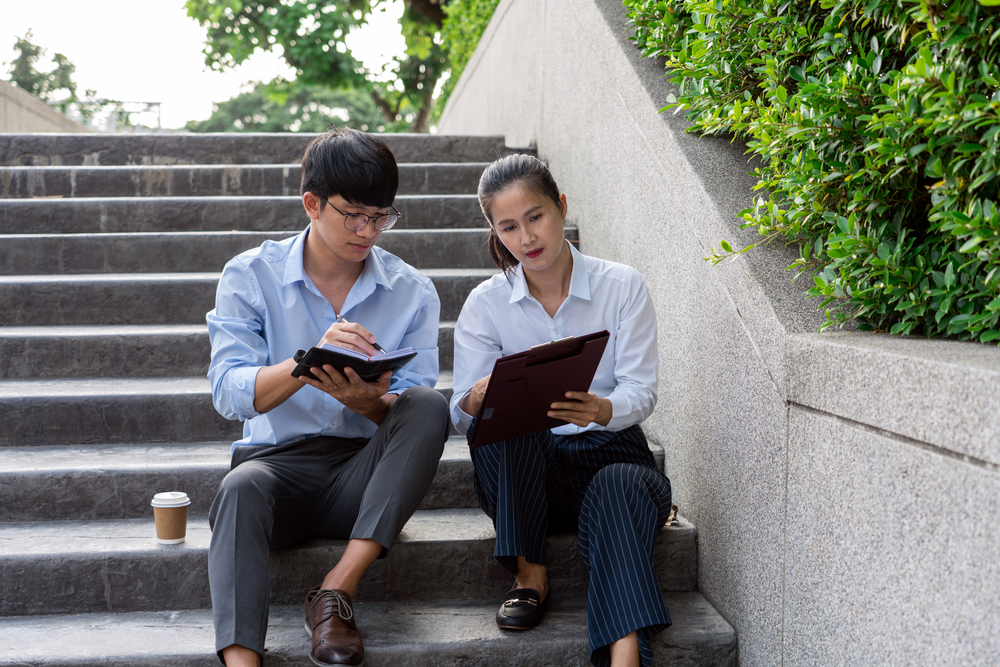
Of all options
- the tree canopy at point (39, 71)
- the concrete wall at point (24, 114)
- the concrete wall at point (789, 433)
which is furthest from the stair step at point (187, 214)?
the tree canopy at point (39, 71)

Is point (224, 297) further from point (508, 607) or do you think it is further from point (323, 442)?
point (508, 607)

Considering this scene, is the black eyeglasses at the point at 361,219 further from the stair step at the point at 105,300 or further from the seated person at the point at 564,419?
the stair step at the point at 105,300

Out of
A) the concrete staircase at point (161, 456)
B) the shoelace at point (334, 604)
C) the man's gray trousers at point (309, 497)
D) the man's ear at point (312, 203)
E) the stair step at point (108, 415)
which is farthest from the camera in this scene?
the stair step at point (108, 415)

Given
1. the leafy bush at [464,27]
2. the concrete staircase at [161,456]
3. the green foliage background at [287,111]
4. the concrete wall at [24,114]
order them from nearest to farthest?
1. the concrete staircase at [161,456]
2. the concrete wall at [24,114]
3. the leafy bush at [464,27]
4. the green foliage background at [287,111]

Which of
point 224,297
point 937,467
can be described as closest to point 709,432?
point 937,467

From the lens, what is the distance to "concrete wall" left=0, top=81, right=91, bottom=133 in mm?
7565

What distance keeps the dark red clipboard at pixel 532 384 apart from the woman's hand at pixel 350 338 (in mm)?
342

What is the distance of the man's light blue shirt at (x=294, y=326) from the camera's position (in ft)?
7.05

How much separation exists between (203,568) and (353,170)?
1.24 m

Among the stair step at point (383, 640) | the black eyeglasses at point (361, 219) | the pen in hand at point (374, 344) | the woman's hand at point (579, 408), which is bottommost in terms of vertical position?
the stair step at point (383, 640)

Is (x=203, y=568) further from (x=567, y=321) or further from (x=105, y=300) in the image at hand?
(x=105, y=300)

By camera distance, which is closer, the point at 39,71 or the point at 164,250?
the point at 164,250

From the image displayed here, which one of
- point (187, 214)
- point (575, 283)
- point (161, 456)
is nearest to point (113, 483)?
point (161, 456)

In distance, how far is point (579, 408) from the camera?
2.02 meters
